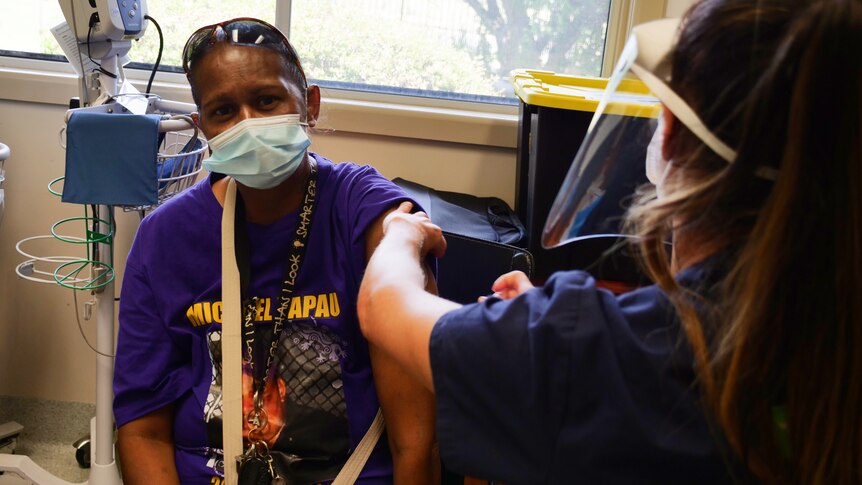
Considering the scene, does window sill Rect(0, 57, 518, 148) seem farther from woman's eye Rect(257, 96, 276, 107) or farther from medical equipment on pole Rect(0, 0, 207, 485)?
woman's eye Rect(257, 96, 276, 107)

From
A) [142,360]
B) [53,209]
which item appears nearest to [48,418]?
[53,209]

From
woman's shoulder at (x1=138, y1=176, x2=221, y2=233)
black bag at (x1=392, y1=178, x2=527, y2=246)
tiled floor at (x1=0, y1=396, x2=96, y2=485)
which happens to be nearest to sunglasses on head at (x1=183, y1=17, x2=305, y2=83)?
woman's shoulder at (x1=138, y1=176, x2=221, y2=233)

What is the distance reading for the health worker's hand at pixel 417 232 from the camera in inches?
41.5

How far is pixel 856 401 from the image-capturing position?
26.7 inches

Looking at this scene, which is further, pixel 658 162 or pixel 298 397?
pixel 298 397

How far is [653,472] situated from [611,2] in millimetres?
1860

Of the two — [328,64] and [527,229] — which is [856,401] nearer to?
→ [527,229]

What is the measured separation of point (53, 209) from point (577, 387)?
2101 mm

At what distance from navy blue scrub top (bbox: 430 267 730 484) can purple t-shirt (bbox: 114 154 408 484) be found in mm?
612

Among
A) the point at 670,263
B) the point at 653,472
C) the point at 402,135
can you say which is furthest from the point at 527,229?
the point at 653,472

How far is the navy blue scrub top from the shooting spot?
697mm

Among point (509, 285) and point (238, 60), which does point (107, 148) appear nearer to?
point (238, 60)

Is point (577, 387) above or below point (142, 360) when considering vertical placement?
→ above

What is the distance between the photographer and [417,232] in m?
1.08
